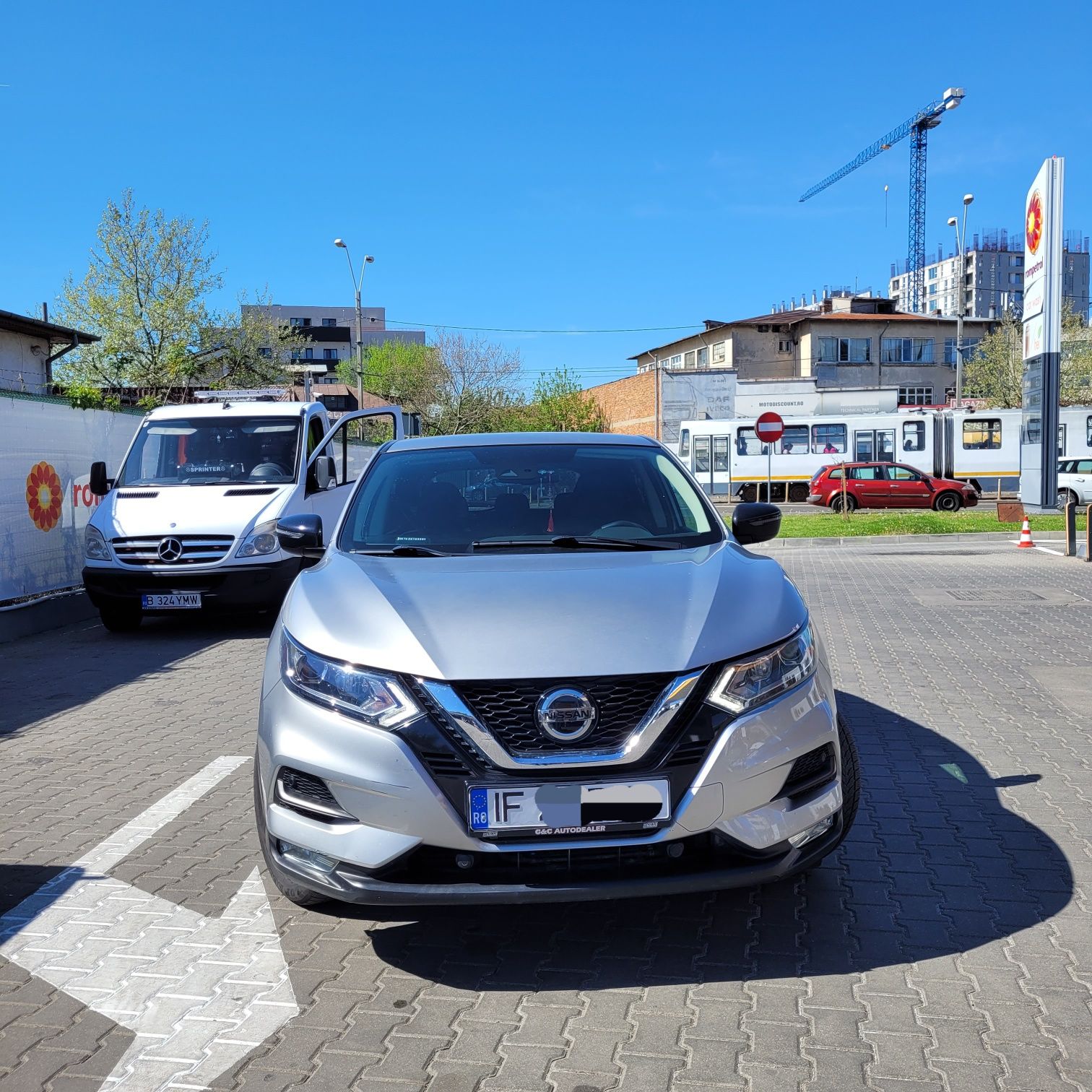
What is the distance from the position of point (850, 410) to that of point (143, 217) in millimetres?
27322

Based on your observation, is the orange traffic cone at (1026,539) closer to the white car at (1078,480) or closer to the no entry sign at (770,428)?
the no entry sign at (770,428)

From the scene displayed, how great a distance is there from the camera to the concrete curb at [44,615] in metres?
11.1

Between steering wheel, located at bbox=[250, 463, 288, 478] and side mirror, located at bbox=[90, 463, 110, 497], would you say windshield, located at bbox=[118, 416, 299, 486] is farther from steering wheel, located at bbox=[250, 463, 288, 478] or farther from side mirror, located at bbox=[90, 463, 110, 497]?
side mirror, located at bbox=[90, 463, 110, 497]

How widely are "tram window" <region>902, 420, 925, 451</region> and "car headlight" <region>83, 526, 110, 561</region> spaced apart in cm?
3399

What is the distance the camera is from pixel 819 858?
338 cm

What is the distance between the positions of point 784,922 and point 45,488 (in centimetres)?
1077

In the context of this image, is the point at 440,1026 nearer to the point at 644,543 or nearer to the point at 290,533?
the point at 644,543

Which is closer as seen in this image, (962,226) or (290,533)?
(290,533)

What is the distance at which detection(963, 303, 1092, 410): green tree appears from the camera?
185 feet

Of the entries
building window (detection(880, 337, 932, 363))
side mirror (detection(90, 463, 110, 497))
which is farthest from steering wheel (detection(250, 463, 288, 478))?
building window (detection(880, 337, 932, 363))

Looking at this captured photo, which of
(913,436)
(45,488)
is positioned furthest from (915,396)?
(45,488)

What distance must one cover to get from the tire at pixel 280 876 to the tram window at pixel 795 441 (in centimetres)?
3843

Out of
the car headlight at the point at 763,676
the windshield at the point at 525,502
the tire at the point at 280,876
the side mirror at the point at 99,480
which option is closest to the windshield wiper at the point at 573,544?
the windshield at the point at 525,502

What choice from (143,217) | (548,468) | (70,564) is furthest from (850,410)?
(548,468)
